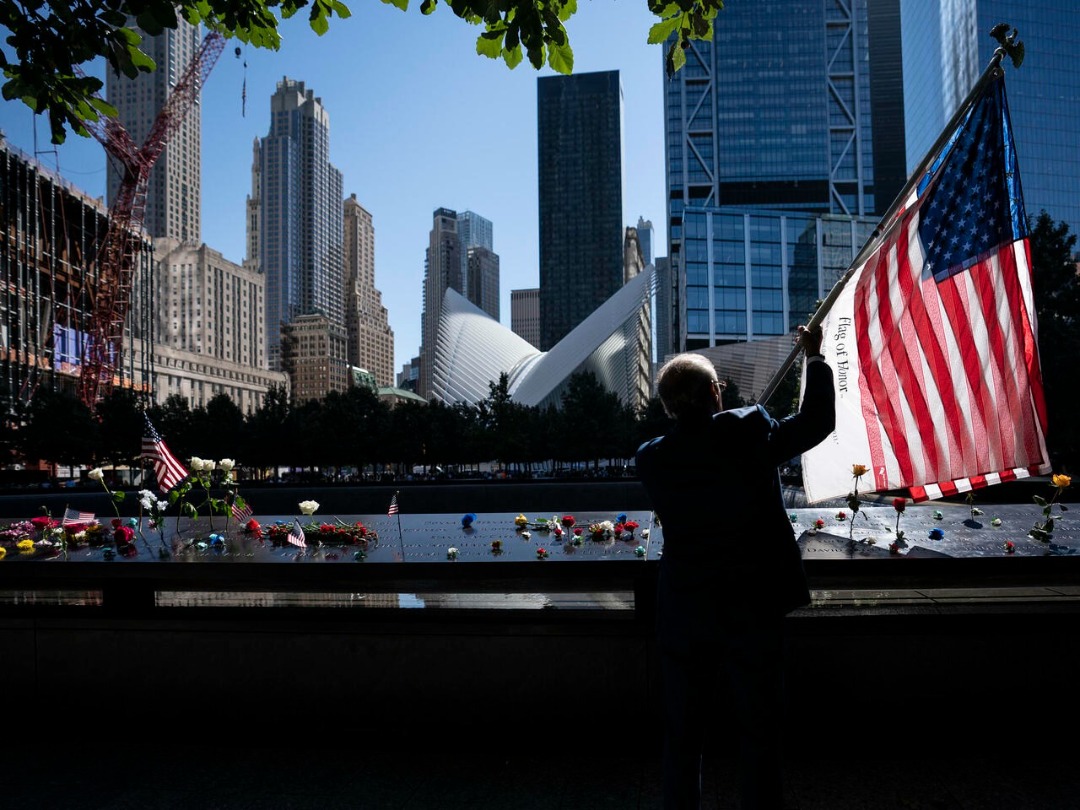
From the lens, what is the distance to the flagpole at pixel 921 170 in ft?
12.1

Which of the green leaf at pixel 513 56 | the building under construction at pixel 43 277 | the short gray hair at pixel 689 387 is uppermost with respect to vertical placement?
the building under construction at pixel 43 277

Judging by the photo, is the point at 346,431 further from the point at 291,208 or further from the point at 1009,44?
the point at 291,208

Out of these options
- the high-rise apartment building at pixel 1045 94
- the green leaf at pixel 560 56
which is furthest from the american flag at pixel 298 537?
the high-rise apartment building at pixel 1045 94

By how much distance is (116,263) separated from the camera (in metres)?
66.8

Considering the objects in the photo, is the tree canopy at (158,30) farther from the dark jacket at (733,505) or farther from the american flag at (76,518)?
the american flag at (76,518)

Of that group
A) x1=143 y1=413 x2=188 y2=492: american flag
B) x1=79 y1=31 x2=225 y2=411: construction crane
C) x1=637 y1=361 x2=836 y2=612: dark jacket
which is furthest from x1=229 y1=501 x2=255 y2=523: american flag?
x1=79 y1=31 x2=225 y2=411: construction crane

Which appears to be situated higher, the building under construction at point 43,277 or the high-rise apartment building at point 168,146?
the high-rise apartment building at point 168,146

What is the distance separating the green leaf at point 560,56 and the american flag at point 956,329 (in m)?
1.94

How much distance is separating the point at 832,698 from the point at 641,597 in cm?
95

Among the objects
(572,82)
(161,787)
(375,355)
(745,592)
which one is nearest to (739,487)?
(745,592)

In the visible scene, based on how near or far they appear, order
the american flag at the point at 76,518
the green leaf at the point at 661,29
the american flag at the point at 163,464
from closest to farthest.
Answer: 1. the green leaf at the point at 661,29
2. the american flag at the point at 76,518
3. the american flag at the point at 163,464

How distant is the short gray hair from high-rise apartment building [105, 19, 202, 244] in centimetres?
14974

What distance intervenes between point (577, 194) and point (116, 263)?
111m

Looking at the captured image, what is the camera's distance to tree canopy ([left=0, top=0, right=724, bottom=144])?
3.55 metres
